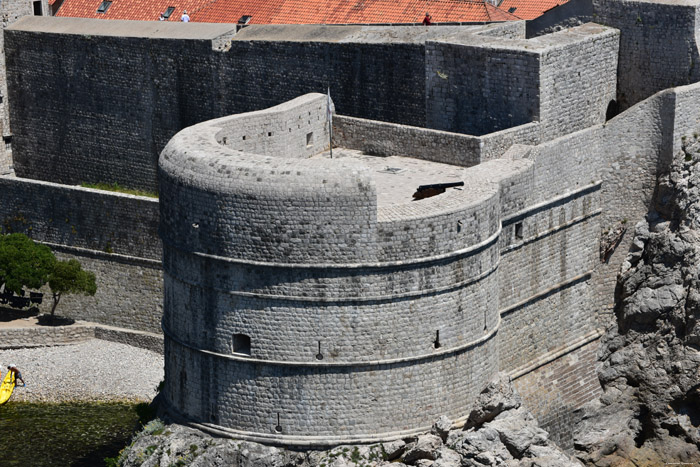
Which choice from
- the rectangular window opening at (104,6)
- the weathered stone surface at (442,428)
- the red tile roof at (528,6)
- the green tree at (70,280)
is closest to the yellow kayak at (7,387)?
the green tree at (70,280)

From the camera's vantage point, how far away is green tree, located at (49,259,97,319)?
5309 centimetres

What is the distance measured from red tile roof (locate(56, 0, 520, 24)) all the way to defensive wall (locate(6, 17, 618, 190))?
27.8ft

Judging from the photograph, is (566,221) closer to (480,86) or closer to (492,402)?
(480,86)

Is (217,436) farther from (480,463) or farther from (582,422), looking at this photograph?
(582,422)

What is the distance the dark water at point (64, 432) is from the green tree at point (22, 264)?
363 cm

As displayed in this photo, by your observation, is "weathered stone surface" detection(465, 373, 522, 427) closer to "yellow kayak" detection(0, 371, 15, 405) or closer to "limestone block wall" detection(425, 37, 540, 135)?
"limestone block wall" detection(425, 37, 540, 135)

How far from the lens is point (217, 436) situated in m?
42.0

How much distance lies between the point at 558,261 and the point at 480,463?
6861 millimetres

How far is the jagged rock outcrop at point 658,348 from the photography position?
150 ft

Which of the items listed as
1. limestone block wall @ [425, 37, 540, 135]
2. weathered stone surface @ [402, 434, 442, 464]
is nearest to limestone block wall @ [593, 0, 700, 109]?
limestone block wall @ [425, 37, 540, 135]

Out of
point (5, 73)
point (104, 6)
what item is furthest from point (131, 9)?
point (5, 73)

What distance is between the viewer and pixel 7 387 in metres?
51.3

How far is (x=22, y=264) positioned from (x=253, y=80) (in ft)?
25.7

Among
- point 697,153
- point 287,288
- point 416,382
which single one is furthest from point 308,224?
point 697,153
